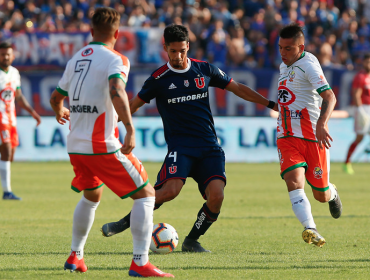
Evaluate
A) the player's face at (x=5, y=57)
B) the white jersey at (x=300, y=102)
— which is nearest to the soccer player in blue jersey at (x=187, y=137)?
the white jersey at (x=300, y=102)

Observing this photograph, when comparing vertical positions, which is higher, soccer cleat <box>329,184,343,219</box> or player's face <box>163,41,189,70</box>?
player's face <box>163,41,189,70</box>

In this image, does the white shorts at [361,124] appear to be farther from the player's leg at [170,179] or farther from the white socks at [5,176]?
the player's leg at [170,179]

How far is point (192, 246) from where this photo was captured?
6094 millimetres

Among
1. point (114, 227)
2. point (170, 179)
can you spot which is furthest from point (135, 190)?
point (114, 227)

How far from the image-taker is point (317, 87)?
5965 millimetres

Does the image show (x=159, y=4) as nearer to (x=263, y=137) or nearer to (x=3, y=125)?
(x=263, y=137)

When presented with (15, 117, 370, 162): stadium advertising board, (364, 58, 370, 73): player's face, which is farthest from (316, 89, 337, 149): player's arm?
(15, 117, 370, 162): stadium advertising board

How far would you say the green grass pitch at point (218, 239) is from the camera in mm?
5020

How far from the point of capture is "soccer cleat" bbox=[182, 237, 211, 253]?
6.02m

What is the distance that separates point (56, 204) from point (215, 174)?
446 cm

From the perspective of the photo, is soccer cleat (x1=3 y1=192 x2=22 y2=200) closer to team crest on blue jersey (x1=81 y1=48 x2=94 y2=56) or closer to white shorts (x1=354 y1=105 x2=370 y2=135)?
team crest on blue jersey (x1=81 y1=48 x2=94 y2=56)

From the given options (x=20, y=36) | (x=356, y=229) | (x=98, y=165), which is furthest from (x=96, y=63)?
(x=20, y=36)

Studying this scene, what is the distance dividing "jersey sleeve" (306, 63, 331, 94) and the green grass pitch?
161 cm

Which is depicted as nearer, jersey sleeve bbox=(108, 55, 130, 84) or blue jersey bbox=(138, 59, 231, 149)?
jersey sleeve bbox=(108, 55, 130, 84)
